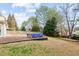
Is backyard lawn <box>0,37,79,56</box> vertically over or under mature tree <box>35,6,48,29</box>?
under

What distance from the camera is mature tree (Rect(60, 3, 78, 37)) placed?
2.26 m

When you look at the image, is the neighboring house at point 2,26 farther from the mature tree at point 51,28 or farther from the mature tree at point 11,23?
the mature tree at point 51,28

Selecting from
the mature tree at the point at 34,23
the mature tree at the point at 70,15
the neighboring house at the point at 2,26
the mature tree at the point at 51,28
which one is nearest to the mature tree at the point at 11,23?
the neighboring house at the point at 2,26

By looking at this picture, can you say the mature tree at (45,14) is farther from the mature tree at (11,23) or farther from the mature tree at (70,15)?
the mature tree at (11,23)

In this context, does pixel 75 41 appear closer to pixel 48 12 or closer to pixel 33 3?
pixel 48 12

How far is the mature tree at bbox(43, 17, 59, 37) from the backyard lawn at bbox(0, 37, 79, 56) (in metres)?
0.06

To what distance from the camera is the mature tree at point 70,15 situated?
2.26 meters

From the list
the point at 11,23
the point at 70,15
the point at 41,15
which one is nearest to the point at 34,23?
the point at 41,15

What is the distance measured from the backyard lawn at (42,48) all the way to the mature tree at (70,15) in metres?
0.14

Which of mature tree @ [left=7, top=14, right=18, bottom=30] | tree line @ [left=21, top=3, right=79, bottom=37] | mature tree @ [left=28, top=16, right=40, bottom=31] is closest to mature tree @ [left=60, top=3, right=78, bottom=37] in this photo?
tree line @ [left=21, top=3, right=79, bottom=37]

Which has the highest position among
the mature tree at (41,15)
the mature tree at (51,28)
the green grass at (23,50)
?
the mature tree at (41,15)

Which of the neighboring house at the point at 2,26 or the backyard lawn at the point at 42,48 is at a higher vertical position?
the neighboring house at the point at 2,26

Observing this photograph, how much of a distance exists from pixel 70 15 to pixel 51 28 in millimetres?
226

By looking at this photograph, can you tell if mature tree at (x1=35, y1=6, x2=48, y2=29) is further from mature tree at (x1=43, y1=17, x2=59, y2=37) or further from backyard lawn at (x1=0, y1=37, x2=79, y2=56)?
backyard lawn at (x1=0, y1=37, x2=79, y2=56)
